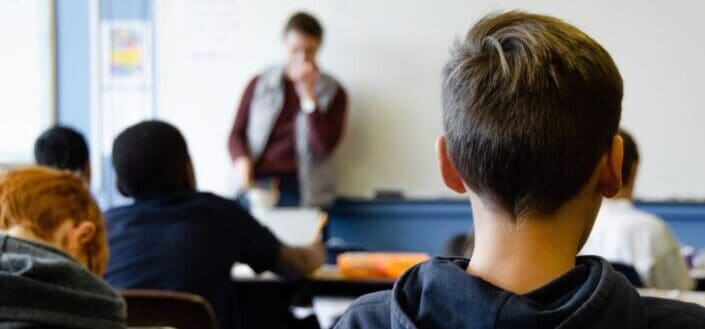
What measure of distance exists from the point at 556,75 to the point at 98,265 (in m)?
1.23

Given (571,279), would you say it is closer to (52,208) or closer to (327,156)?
(52,208)

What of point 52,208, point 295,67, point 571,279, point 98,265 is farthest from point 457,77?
point 295,67

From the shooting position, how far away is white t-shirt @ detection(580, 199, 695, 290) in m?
2.58

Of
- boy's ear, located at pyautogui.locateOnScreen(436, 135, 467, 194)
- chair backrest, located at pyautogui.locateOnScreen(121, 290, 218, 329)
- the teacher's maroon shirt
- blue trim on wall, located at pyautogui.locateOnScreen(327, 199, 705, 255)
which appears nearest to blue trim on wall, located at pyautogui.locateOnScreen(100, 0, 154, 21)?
the teacher's maroon shirt

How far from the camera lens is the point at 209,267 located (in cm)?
238

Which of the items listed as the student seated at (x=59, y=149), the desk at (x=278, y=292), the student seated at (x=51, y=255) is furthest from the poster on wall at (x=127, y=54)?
the student seated at (x=51, y=255)

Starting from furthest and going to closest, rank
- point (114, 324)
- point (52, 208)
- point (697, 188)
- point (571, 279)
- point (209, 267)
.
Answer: point (697, 188) < point (209, 267) < point (52, 208) < point (114, 324) < point (571, 279)

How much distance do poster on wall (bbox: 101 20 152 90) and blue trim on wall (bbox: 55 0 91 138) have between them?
0.12 metres

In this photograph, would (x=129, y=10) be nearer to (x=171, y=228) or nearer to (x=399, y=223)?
(x=399, y=223)

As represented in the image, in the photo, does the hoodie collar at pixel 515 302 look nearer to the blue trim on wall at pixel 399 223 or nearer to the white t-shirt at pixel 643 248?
the white t-shirt at pixel 643 248

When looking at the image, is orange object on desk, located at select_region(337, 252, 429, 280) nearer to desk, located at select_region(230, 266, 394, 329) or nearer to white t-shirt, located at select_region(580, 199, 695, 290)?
desk, located at select_region(230, 266, 394, 329)

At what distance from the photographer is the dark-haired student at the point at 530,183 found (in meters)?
0.82

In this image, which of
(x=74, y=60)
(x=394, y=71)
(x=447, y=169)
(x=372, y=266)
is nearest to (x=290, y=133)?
(x=394, y=71)

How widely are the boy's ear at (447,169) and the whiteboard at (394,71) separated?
3758mm
